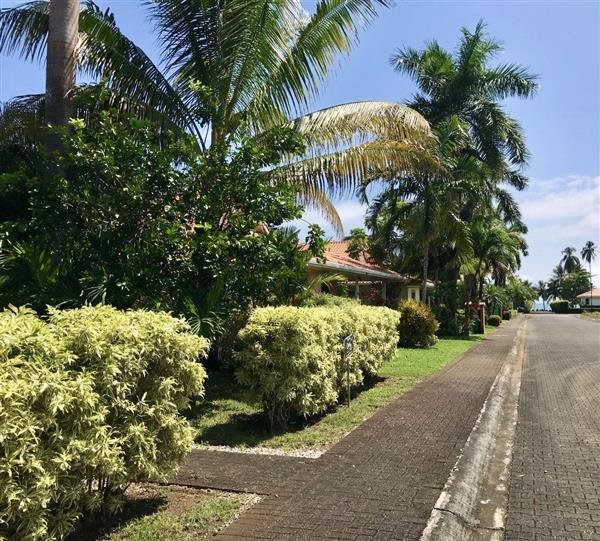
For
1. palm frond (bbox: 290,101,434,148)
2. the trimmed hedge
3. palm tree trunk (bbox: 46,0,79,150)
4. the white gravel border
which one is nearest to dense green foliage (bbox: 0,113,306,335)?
palm tree trunk (bbox: 46,0,79,150)

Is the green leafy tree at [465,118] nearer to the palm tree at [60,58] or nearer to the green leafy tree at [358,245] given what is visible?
the green leafy tree at [358,245]

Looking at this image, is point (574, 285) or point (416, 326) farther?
point (574, 285)

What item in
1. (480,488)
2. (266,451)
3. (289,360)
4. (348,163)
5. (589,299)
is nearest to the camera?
(480,488)

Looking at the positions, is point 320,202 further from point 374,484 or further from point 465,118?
point 465,118

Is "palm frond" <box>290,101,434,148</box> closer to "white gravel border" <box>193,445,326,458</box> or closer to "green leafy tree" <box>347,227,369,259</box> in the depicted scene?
"white gravel border" <box>193,445,326,458</box>

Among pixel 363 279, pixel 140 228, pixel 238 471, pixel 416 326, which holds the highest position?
pixel 363 279

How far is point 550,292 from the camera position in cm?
15250

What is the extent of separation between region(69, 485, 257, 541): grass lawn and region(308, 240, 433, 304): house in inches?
481

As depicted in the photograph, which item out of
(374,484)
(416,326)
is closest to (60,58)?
(374,484)

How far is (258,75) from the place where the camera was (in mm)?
10875

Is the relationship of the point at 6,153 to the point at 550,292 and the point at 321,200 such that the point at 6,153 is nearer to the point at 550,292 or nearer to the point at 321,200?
the point at 321,200

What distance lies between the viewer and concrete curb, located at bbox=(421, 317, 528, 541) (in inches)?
178

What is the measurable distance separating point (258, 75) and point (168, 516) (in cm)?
849

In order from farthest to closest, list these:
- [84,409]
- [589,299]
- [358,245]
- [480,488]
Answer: [589,299] < [358,245] < [480,488] < [84,409]
